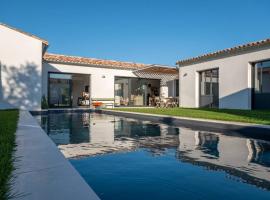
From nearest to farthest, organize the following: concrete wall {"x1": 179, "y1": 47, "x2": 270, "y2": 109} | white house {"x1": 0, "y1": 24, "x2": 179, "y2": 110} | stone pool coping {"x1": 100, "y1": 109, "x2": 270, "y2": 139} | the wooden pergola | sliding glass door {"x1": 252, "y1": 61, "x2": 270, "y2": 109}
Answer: stone pool coping {"x1": 100, "y1": 109, "x2": 270, "y2": 139} < sliding glass door {"x1": 252, "y1": 61, "x2": 270, "y2": 109} < concrete wall {"x1": 179, "y1": 47, "x2": 270, "y2": 109} < white house {"x1": 0, "y1": 24, "x2": 179, "y2": 110} < the wooden pergola

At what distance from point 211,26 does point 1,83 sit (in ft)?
60.4

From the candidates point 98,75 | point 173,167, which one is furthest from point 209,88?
point 173,167

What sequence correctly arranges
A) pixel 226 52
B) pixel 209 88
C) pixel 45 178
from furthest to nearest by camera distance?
pixel 209 88, pixel 226 52, pixel 45 178

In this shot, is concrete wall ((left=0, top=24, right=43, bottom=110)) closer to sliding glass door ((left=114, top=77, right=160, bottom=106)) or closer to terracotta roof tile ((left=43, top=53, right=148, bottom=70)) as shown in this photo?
terracotta roof tile ((left=43, top=53, right=148, bottom=70))

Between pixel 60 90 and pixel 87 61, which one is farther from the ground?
pixel 87 61

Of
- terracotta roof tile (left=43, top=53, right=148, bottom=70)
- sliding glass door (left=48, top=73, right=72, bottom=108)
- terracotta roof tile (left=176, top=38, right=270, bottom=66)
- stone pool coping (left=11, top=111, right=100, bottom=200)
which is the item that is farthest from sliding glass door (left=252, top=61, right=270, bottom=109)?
sliding glass door (left=48, top=73, right=72, bottom=108)

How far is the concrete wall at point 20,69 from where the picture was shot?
1562 centimetres

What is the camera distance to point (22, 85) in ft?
52.8

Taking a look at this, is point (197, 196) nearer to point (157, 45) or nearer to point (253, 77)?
point (253, 77)

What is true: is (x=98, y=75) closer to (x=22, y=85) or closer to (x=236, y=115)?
(x=22, y=85)

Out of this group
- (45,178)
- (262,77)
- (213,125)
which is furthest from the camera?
(262,77)

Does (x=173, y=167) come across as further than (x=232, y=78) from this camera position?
No

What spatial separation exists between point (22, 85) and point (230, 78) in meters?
12.8

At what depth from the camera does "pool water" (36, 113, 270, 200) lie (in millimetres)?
3090
